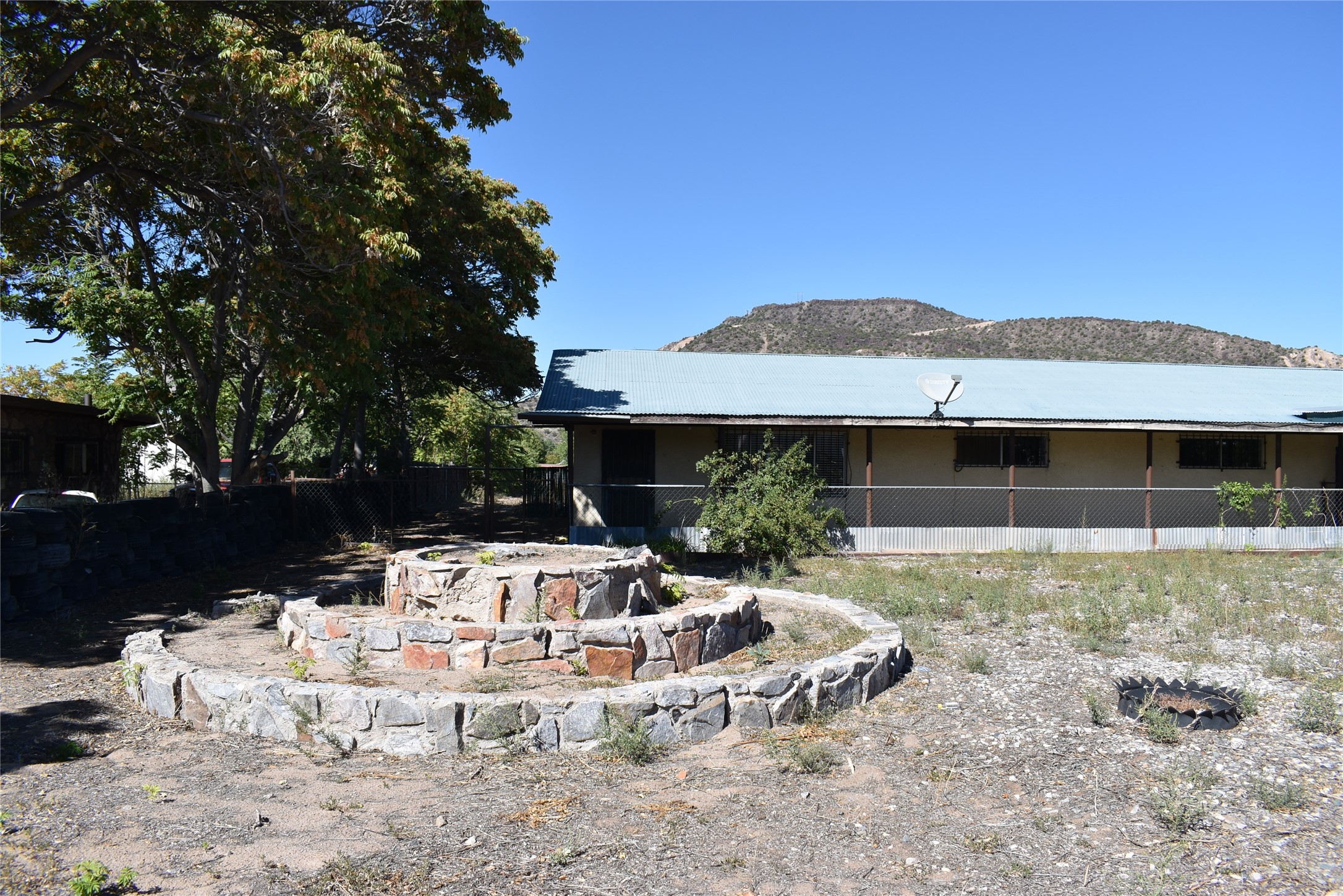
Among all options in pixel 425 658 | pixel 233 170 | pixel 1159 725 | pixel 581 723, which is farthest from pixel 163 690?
pixel 233 170

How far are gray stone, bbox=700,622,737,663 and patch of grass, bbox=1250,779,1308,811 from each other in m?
3.59

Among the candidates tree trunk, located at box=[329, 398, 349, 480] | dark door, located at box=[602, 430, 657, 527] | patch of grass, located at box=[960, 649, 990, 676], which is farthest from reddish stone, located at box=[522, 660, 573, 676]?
tree trunk, located at box=[329, 398, 349, 480]

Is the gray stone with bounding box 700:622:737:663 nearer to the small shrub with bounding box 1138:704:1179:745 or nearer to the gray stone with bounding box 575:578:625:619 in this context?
the gray stone with bounding box 575:578:625:619

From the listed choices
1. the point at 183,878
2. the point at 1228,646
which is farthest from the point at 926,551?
the point at 183,878

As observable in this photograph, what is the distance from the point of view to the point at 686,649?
21.2ft

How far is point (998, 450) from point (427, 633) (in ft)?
45.6

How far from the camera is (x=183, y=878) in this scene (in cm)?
355

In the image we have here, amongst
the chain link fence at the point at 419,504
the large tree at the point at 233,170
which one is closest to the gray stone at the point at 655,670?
the large tree at the point at 233,170

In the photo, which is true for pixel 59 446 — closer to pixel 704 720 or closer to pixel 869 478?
pixel 869 478

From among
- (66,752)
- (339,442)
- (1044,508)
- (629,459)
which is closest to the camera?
(66,752)

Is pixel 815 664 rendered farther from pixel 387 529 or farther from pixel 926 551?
pixel 387 529

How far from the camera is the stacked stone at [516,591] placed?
261 inches

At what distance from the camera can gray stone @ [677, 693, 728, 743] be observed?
5387 mm

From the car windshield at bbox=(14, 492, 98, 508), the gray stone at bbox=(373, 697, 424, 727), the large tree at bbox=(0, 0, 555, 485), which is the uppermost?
the large tree at bbox=(0, 0, 555, 485)
